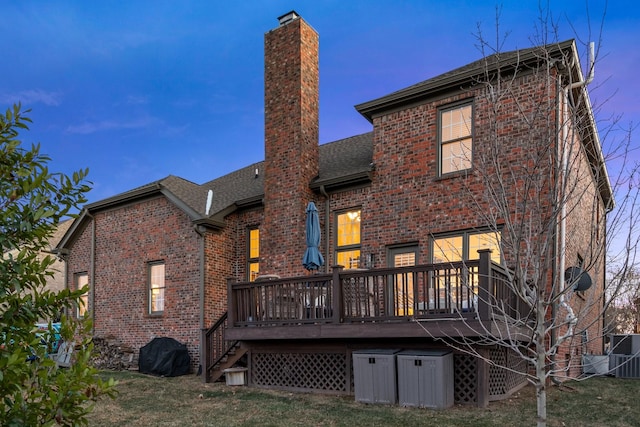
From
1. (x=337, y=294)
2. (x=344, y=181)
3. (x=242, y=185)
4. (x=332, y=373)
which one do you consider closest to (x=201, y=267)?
(x=242, y=185)

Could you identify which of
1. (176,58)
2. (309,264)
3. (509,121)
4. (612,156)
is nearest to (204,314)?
(309,264)

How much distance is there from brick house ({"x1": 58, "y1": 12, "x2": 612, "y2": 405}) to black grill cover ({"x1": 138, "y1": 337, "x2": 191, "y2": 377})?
0.48m

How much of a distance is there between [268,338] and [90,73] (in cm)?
7393

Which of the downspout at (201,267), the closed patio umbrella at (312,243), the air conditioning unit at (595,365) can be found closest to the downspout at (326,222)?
the closed patio umbrella at (312,243)

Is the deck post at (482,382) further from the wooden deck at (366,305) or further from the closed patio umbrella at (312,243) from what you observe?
the closed patio umbrella at (312,243)

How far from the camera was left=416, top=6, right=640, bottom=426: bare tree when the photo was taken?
15.6 ft

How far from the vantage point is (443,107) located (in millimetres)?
11672

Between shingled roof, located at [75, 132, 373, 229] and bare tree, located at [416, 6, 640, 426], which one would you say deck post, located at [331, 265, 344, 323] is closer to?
bare tree, located at [416, 6, 640, 426]

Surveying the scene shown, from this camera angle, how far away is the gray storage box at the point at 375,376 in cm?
866

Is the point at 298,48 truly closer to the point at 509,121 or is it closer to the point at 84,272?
the point at 509,121

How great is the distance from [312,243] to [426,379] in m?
4.45

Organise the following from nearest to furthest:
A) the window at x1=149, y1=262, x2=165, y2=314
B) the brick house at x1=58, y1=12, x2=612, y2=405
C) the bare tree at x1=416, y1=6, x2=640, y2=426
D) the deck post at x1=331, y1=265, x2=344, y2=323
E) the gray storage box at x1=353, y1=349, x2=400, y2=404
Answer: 1. the bare tree at x1=416, y1=6, x2=640, y2=426
2. the gray storage box at x1=353, y1=349, x2=400, y2=404
3. the brick house at x1=58, y1=12, x2=612, y2=405
4. the deck post at x1=331, y1=265, x2=344, y2=323
5. the window at x1=149, y1=262, x2=165, y2=314

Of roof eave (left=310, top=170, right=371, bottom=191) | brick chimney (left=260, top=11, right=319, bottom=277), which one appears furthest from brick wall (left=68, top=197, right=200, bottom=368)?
roof eave (left=310, top=170, right=371, bottom=191)

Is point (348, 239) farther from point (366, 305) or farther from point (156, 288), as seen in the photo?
point (156, 288)
